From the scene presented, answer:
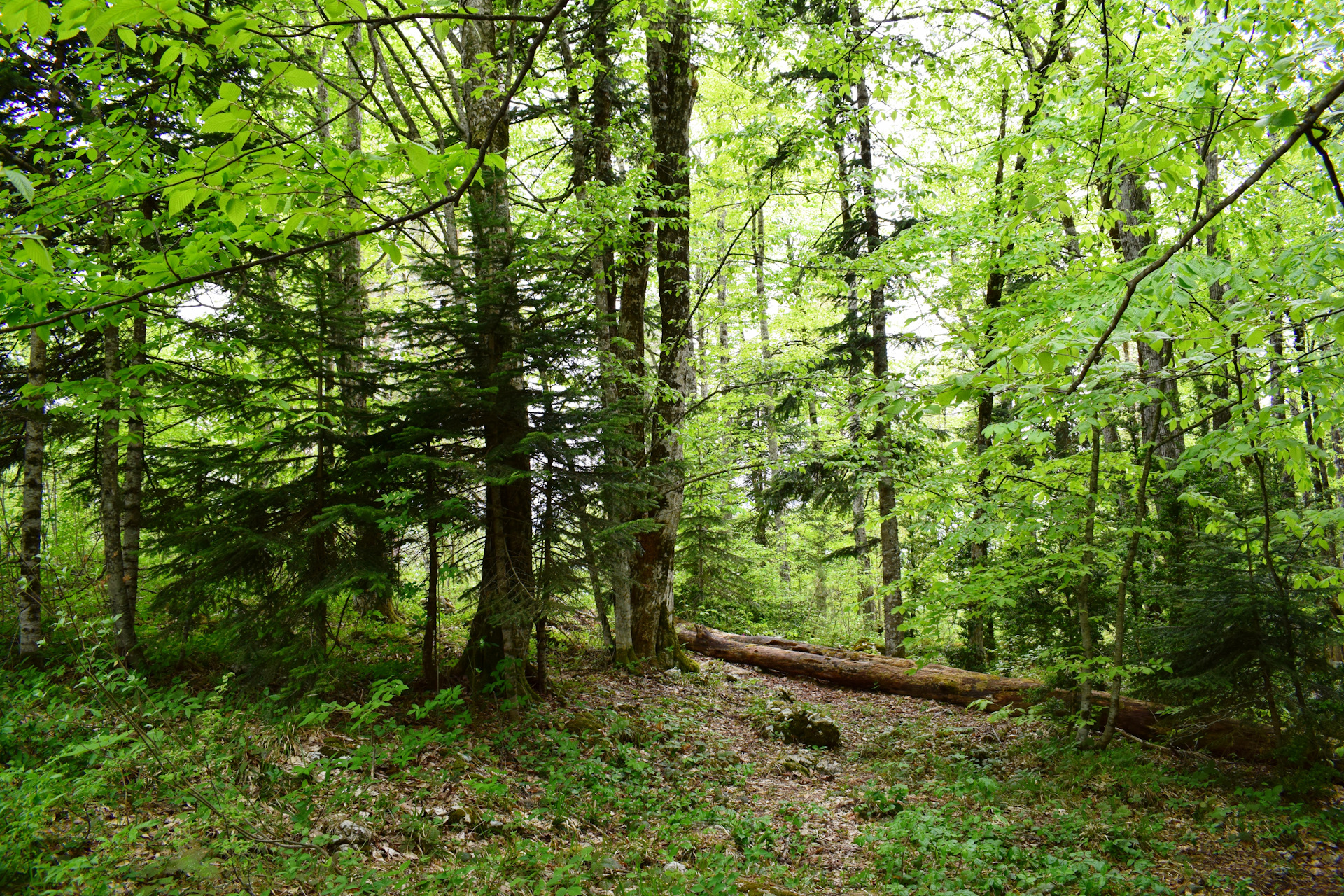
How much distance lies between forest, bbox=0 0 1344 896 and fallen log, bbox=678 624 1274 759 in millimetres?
66

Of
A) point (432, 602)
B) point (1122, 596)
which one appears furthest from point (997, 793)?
point (432, 602)

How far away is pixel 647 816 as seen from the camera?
509cm

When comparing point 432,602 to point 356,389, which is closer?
point 432,602

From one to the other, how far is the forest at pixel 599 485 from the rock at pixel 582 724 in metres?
0.05

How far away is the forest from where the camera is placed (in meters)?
3.27

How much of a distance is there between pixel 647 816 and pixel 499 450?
3.31 meters

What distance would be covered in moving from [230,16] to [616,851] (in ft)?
15.6

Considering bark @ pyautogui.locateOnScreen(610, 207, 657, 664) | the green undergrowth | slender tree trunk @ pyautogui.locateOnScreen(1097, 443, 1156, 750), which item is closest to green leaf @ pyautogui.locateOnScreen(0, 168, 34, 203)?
the green undergrowth

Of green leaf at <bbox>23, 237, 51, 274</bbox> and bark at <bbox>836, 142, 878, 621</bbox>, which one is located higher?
bark at <bbox>836, 142, 878, 621</bbox>

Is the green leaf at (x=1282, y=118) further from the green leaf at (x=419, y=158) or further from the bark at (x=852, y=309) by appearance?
the bark at (x=852, y=309)

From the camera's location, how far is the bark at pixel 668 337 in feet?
28.5

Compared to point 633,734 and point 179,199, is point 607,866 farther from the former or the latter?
point 179,199

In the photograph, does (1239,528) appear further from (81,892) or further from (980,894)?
(81,892)

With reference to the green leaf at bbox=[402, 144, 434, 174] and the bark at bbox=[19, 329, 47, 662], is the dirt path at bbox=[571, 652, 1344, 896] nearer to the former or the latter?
the green leaf at bbox=[402, 144, 434, 174]
